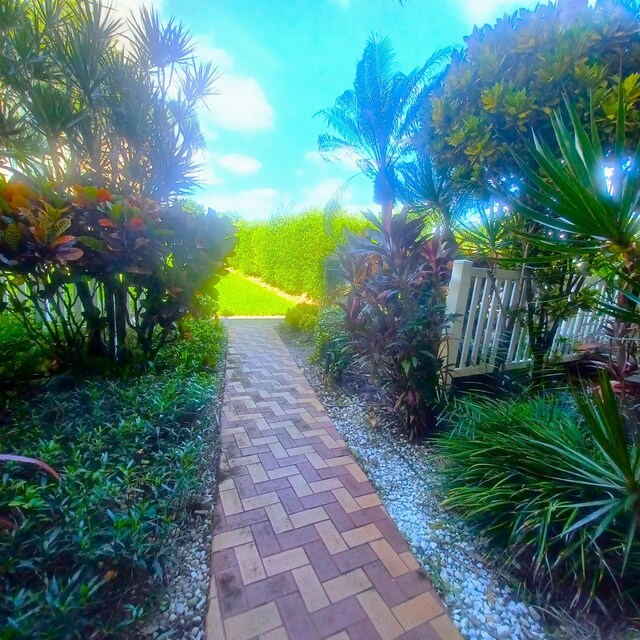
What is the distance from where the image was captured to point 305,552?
1626 mm

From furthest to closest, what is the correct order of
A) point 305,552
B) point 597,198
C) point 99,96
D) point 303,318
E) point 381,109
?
point 381,109 → point 303,318 → point 99,96 → point 305,552 → point 597,198

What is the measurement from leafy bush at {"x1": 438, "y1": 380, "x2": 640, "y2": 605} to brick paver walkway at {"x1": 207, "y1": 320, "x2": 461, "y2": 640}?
19.4 inches

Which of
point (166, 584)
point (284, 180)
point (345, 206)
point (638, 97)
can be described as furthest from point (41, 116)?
point (284, 180)

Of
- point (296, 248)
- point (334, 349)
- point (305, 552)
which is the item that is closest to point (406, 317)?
point (334, 349)

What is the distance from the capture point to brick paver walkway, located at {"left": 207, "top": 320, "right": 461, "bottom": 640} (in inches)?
51.1

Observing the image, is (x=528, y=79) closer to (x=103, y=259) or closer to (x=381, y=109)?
(x=103, y=259)

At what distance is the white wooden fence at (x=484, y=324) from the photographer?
287cm

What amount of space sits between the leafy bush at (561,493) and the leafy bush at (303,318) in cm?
426

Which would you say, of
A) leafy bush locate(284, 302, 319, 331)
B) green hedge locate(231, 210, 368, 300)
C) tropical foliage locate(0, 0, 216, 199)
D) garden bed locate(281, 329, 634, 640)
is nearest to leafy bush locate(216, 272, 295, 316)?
green hedge locate(231, 210, 368, 300)


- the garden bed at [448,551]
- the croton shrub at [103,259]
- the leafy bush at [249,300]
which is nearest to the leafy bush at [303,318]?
the leafy bush at [249,300]

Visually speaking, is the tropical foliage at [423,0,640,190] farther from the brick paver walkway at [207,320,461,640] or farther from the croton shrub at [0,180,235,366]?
the brick paver walkway at [207,320,461,640]

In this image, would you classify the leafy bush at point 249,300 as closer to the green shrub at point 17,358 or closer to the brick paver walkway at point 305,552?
the green shrub at point 17,358

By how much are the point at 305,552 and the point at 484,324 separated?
8.71ft

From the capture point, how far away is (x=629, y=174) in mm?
1180
